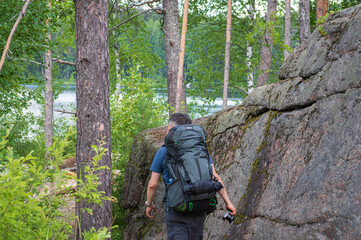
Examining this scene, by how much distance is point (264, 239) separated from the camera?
16.7ft

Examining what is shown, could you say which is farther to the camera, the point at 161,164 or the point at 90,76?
the point at 90,76

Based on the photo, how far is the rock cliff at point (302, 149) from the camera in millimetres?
4375

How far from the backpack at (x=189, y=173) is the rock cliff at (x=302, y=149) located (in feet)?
3.65

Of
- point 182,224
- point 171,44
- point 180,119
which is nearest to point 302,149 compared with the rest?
point 180,119

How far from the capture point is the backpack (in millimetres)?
4312

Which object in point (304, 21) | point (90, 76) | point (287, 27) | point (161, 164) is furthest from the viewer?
point (287, 27)

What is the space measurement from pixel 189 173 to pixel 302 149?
5.66 ft

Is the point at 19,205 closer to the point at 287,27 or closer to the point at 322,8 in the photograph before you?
the point at 322,8

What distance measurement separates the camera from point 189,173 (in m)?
4.33

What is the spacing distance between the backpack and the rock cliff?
1.11 meters

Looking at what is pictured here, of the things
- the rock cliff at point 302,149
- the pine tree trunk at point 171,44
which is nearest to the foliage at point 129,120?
the pine tree trunk at point 171,44

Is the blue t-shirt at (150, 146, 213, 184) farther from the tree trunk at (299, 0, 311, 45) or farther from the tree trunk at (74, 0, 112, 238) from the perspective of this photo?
the tree trunk at (299, 0, 311, 45)

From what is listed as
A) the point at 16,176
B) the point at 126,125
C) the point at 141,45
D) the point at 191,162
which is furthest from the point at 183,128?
the point at 141,45

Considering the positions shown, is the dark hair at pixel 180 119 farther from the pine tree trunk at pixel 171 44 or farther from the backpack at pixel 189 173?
the pine tree trunk at pixel 171 44
